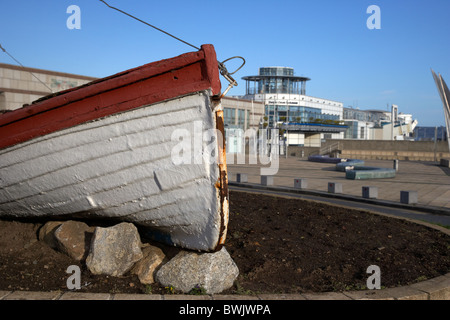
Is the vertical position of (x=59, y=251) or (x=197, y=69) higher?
(x=197, y=69)

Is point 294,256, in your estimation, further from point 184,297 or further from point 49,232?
point 49,232

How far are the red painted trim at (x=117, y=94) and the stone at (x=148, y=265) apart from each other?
1663 mm

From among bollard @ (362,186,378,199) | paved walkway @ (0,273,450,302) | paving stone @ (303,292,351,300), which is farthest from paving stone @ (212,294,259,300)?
bollard @ (362,186,378,199)

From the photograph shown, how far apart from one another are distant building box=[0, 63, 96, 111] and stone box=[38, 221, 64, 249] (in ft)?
50.7

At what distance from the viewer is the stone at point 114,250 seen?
4465 millimetres

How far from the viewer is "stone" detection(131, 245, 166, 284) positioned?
4477 mm

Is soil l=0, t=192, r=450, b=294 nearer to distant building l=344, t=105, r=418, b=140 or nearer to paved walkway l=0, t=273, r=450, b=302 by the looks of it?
paved walkway l=0, t=273, r=450, b=302

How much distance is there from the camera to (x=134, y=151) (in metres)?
4.47

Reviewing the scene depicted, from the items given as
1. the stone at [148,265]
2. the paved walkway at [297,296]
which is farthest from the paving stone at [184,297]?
the stone at [148,265]
